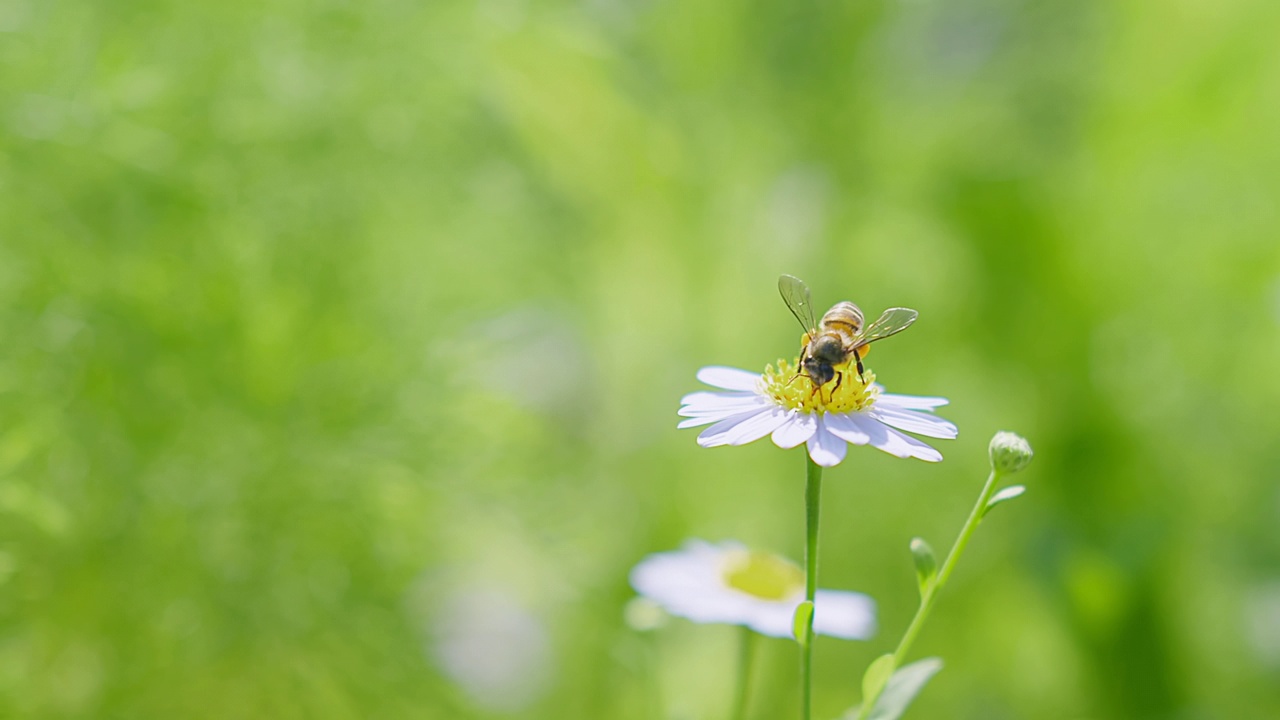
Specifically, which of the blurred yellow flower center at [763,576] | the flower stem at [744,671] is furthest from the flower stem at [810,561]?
the blurred yellow flower center at [763,576]

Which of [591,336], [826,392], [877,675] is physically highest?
[591,336]

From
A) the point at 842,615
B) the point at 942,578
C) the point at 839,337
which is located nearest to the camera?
the point at 942,578

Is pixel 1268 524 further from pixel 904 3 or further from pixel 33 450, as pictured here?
pixel 33 450

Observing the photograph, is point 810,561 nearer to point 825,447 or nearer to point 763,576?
point 825,447

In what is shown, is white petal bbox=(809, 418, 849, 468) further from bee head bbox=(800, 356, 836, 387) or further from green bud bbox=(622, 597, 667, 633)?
green bud bbox=(622, 597, 667, 633)

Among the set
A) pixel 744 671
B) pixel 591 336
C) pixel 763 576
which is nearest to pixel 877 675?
pixel 744 671

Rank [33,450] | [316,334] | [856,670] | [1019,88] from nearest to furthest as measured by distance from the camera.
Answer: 1. [33,450]
2. [316,334]
3. [856,670]
4. [1019,88]

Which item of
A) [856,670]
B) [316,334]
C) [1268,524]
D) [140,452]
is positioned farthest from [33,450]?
[1268,524]

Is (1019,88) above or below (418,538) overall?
above
